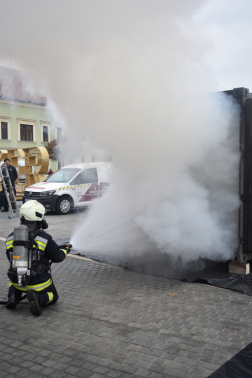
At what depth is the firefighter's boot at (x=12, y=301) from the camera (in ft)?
14.8

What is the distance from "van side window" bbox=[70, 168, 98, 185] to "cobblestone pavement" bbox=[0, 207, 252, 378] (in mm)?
8488

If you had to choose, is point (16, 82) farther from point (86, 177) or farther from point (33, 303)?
point (86, 177)

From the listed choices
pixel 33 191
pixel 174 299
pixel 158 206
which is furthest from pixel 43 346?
pixel 33 191

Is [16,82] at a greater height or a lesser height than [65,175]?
greater

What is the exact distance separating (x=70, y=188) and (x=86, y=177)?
0.83 meters

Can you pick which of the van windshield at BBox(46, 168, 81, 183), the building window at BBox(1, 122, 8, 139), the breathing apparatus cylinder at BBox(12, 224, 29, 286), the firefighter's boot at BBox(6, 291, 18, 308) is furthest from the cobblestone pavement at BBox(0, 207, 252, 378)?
the building window at BBox(1, 122, 8, 139)

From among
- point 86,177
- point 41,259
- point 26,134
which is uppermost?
point 26,134

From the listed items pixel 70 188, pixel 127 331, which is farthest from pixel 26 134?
pixel 127 331

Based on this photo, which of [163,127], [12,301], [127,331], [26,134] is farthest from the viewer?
[26,134]

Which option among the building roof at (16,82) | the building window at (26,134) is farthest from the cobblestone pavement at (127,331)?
the building window at (26,134)

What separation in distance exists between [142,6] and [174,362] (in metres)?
4.12

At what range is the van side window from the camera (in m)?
13.9

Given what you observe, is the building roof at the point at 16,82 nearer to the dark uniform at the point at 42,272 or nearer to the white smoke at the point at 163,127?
the white smoke at the point at 163,127

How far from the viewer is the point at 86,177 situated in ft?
46.3
